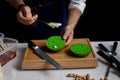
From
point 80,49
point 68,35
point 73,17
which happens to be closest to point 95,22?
point 73,17

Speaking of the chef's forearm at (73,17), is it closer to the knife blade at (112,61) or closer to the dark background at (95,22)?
the knife blade at (112,61)

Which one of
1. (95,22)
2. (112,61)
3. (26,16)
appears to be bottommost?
(95,22)

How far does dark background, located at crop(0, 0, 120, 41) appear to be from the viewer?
1.72 meters

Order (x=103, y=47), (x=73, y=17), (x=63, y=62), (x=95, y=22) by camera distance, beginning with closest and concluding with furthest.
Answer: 1. (x=63, y=62)
2. (x=103, y=47)
3. (x=73, y=17)
4. (x=95, y=22)

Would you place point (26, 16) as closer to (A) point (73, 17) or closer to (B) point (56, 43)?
(B) point (56, 43)

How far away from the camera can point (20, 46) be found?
91 centimetres

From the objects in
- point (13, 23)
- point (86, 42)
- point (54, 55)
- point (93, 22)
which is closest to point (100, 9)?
point (93, 22)

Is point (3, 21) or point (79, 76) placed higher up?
point (79, 76)

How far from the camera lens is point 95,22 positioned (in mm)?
1871

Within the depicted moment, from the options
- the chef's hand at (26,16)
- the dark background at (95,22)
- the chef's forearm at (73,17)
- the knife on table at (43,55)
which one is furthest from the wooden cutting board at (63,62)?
the dark background at (95,22)

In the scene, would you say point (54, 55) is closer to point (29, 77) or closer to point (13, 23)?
point (29, 77)

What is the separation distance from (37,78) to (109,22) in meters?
1.26

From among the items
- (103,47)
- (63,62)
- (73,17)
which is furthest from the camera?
(73,17)

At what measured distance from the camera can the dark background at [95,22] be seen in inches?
67.8
